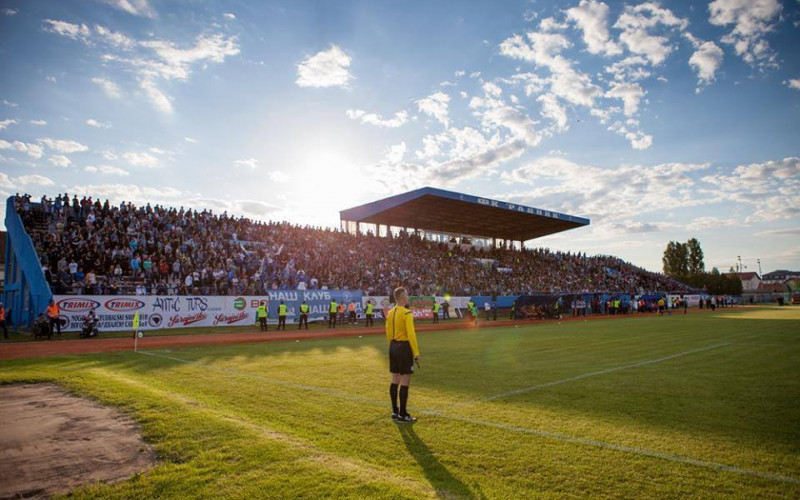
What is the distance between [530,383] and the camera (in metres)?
9.19

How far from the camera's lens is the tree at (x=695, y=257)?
10931cm

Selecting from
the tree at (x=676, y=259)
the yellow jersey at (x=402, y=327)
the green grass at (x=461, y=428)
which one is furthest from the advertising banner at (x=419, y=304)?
the tree at (x=676, y=259)

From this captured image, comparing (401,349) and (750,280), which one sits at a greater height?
(750,280)

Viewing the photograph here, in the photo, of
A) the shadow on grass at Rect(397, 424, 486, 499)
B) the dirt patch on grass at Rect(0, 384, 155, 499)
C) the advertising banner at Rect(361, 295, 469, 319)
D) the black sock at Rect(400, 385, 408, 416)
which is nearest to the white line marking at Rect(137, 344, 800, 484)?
the black sock at Rect(400, 385, 408, 416)

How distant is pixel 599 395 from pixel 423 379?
3634 mm

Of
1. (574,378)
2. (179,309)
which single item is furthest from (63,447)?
(179,309)

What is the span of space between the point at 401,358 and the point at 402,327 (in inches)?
19.0

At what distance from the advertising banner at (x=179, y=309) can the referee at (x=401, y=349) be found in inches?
795

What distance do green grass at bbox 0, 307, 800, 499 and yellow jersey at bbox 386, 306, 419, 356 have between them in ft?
3.80

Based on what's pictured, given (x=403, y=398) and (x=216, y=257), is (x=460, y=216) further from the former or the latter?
(x=403, y=398)

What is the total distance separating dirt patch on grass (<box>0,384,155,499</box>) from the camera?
4441mm

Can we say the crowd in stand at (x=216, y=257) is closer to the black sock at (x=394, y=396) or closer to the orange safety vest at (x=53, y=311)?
the orange safety vest at (x=53, y=311)

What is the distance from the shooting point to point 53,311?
19.7 metres

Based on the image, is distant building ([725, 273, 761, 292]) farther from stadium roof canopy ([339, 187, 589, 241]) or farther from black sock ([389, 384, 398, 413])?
black sock ([389, 384, 398, 413])
